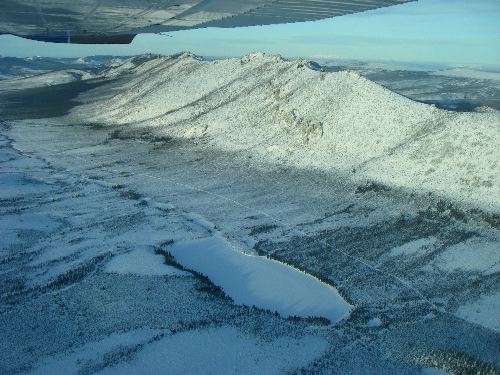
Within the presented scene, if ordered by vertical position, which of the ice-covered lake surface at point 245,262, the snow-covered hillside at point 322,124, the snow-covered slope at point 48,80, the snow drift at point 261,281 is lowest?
the snow drift at point 261,281

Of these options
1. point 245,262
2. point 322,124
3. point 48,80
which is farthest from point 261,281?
point 48,80

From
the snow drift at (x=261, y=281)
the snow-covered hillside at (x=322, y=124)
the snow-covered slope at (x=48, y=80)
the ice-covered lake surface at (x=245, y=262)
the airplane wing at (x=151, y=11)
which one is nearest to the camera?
the airplane wing at (x=151, y=11)

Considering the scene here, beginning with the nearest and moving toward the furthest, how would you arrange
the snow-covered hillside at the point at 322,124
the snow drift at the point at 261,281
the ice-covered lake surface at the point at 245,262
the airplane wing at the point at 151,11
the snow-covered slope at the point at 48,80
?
the airplane wing at the point at 151,11 → the ice-covered lake surface at the point at 245,262 → the snow drift at the point at 261,281 → the snow-covered hillside at the point at 322,124 → the snow-covered slope at the point at 48,80

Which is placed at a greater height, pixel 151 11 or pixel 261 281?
pixel 151 11

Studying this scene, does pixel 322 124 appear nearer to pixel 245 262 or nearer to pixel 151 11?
pixel 245 262

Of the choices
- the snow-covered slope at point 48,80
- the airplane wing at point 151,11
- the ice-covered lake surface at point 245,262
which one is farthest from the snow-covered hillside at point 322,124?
the snow-covered slope at point 48,80

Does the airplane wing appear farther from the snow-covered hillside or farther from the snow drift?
the snow-covered hillside

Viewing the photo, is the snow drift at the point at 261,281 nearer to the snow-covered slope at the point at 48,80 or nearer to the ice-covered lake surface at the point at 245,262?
the ice-covered lake surface at the point at 245,262
